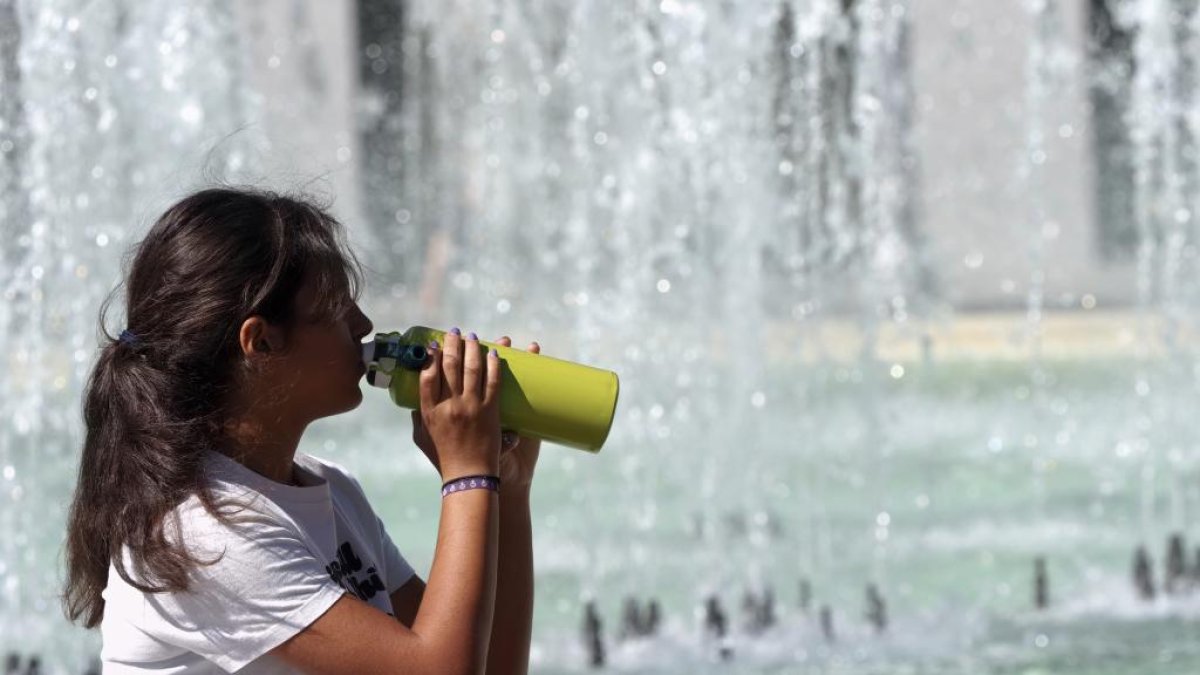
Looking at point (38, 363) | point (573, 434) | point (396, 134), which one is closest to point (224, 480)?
point (573, 434)

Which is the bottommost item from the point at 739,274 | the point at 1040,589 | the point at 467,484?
the point at 467,484

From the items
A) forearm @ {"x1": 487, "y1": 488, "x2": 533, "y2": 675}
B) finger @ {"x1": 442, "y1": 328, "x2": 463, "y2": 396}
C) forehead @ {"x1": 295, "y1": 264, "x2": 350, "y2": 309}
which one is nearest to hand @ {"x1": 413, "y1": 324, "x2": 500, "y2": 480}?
finger @ {"x1": 442, "y1": 328, "x2": 463, "y2": 396}

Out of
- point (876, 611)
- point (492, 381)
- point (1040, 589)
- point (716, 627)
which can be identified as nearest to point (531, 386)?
point (492, 381)

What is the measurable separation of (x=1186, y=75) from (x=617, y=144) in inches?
211

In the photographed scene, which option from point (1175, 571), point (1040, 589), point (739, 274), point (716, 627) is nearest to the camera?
point (716, 627)

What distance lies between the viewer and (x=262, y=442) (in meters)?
1.56

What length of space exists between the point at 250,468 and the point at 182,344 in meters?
0.13

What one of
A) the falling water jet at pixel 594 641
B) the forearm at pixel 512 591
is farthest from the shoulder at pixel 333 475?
the falling water jet at pixel 594 641

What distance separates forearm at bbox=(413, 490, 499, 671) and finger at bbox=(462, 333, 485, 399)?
88 mm

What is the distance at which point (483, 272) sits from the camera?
1257cm

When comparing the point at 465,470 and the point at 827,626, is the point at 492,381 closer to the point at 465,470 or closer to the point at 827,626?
the point at 465,470

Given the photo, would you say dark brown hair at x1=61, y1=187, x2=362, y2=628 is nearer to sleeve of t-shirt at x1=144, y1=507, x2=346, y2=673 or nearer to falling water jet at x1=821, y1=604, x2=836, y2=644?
sleeve of t-shirt at x1=144, y1=507, x2=346, y2=673

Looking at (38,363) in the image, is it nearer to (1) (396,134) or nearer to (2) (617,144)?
(2) (617,144)

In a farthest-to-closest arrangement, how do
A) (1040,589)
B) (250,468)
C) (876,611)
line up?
(1040,589) < (876,611) < (250,468)
